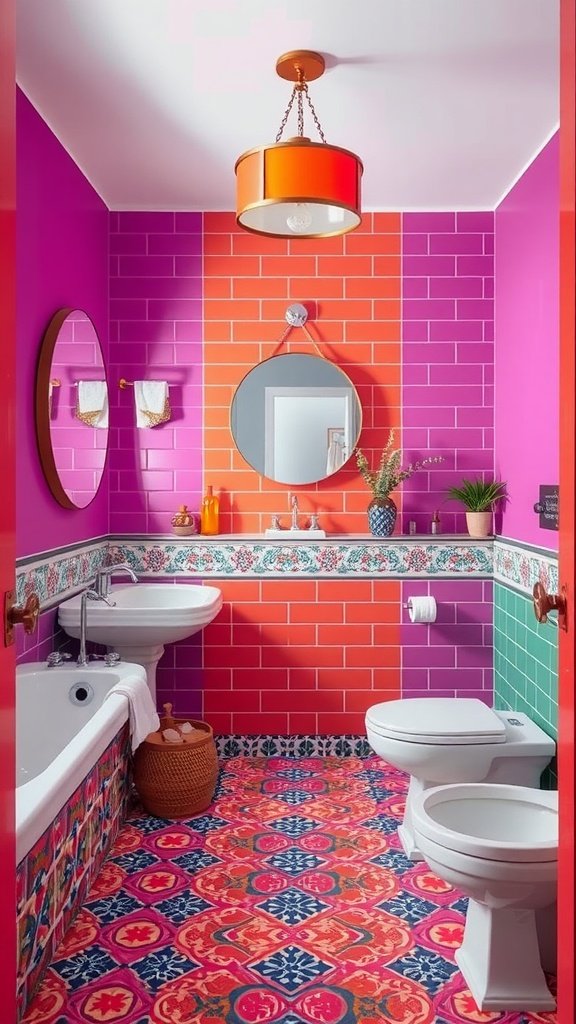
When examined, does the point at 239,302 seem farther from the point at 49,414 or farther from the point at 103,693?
the point at 103,693

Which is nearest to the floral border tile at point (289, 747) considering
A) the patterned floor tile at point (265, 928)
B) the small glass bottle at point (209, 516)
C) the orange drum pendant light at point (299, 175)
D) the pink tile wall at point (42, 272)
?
the patterned floor tile at point (265, 928)

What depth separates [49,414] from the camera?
3072 mm

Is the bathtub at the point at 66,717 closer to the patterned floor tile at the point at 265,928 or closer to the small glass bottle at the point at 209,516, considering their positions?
the patterned floor tile at the point at 265,928

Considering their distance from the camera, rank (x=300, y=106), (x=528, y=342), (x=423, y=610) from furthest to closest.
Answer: (x=423, y=610) → (x=528, y=342) → (x=300, y=106)

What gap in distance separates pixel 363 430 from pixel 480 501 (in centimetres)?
67

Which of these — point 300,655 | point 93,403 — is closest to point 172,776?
point 300,655

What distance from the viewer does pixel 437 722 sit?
9.30ft

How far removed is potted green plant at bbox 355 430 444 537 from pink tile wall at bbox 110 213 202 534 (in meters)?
0.84

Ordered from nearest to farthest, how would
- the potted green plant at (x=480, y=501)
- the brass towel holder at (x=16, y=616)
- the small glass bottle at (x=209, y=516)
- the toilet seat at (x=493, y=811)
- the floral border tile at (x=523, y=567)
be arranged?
the brass towel holder at (x=16, y=616) → the toilet seat at (x=493, y=811) → the floral border tile at (x=523, y=567) → the potted green plant at (x=480, y=501) → the small glass bottle at (x=209, y=516)

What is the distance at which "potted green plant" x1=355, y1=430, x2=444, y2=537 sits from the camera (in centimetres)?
392

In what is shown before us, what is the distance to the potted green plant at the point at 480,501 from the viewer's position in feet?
12.8

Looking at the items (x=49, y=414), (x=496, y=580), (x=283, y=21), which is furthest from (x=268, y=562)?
(x=283, y=21)

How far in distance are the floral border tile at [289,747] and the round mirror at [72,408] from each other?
4.58 ft

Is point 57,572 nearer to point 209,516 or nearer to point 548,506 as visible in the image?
point 209,516
